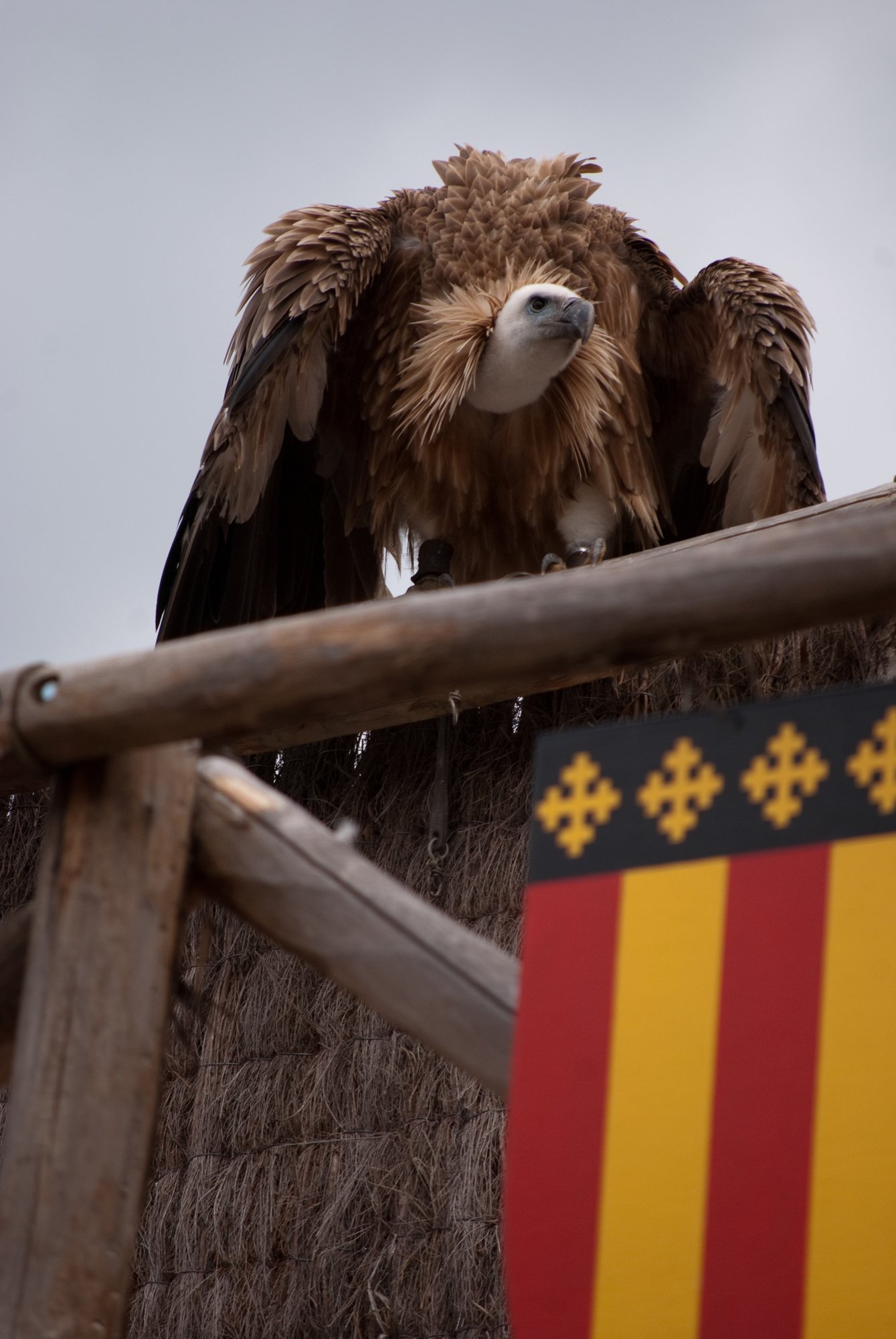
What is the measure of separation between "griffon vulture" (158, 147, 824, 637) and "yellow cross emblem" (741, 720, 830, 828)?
2.32 metres

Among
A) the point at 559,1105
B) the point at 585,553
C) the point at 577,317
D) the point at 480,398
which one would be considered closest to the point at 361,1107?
the point at 585,553

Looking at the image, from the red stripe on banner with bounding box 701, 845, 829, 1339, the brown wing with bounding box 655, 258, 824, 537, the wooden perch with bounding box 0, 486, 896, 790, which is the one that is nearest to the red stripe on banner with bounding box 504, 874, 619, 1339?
the red stripe on banner with bounding box 701, 845, 829, 1339

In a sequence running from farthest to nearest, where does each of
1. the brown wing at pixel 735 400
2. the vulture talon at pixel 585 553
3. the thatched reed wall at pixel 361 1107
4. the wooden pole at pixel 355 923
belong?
the vulture talon at pixel 585 553 < the brown wing at pixel 735 400 < the thatched reed wall at pixel 361 1107 < the wooden pole at pixel 355 923

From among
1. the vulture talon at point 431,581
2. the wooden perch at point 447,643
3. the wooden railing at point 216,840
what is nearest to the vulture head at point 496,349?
the vulture talon at point 431,581

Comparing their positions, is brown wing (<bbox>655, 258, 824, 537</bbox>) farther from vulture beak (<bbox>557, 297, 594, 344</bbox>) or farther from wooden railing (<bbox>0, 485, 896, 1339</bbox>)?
wooden railing (<bbox>0, 485, 896, 1339</bbox>)

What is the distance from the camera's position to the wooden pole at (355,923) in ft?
5.45

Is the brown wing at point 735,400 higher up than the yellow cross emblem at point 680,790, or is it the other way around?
the brown wing at point 735,400

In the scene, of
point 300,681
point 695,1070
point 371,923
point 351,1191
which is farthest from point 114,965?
point 351,1191

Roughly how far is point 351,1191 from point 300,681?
218 cm

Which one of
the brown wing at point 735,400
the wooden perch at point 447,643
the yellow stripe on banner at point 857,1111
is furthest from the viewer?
the brown wing at point 735,400

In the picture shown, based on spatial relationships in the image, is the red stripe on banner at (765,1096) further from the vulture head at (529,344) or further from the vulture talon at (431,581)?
the vulture talon at (431,581)

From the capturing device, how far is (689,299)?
4.24 m

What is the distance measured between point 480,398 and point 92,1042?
8.74ft

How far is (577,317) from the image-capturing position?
396 cm
